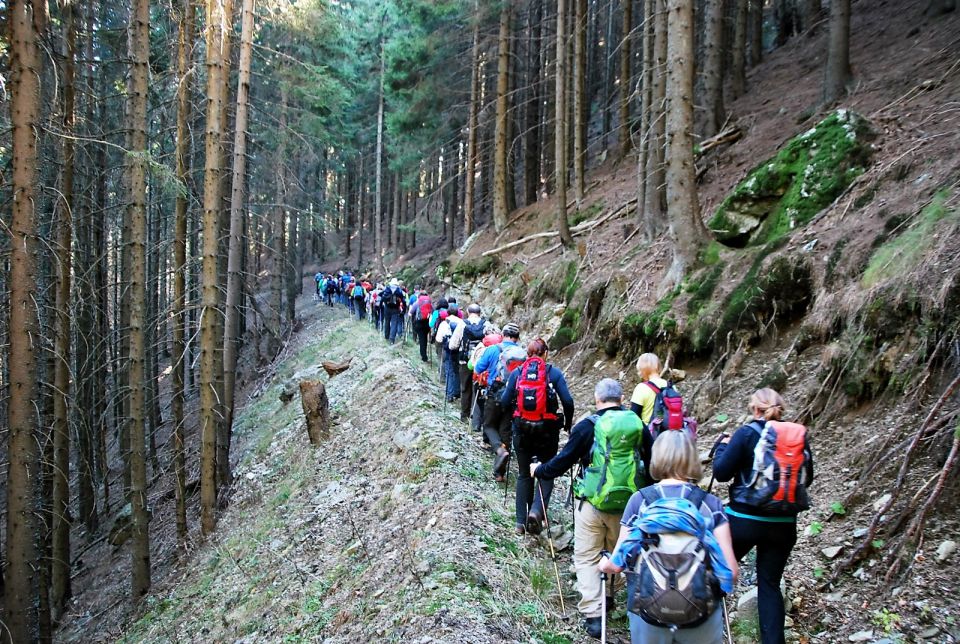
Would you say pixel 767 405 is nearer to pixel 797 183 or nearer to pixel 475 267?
pixel 797 183

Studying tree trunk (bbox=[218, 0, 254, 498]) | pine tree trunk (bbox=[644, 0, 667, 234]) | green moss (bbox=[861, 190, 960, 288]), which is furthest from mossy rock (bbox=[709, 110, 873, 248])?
tree trunk (bbox=[218, 0, 254, 498])

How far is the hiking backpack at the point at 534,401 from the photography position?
19.2 ft

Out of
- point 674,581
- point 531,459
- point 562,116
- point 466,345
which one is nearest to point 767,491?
point 674,581

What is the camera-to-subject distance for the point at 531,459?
605 cm

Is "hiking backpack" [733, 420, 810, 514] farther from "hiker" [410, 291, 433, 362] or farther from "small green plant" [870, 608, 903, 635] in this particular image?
"hiker" [410, 291, 433, 362]

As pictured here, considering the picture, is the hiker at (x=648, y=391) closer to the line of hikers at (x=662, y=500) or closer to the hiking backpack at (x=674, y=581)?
the line of hikers at (x=662, y=500)

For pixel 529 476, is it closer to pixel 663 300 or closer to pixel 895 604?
pixel 895 604

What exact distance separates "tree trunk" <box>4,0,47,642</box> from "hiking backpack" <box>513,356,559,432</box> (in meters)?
5.82

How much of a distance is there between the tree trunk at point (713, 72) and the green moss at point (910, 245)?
897cm

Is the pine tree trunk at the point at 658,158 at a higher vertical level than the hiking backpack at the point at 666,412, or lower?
higher

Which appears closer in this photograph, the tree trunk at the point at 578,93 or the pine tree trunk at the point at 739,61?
the tree trunk at the point at 578,93

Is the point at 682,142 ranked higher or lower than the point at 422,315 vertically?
higher

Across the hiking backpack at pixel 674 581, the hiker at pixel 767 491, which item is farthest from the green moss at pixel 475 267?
the hiking backpack at pixel 674 581

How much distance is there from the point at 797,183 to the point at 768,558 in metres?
7.54
